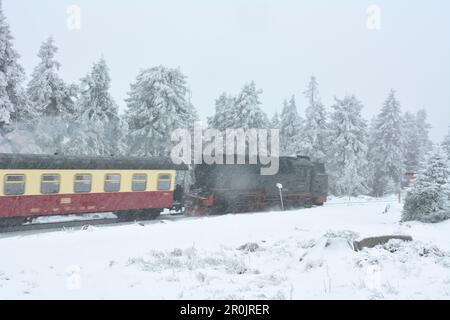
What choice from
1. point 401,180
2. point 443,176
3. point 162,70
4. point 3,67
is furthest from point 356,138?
point 3,67

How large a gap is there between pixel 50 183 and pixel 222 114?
1024 inches

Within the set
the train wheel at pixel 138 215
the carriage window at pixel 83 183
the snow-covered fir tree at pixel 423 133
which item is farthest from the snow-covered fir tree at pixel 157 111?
the snow-covered fir tree at pixel 423 133

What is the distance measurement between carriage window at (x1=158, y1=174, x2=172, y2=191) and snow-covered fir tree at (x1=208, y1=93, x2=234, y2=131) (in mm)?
17701

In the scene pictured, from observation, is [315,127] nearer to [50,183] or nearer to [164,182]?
[164,182]

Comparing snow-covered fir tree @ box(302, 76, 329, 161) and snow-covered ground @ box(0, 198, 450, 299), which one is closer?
snow-covered ground @ box(0, 198, 450, 299)

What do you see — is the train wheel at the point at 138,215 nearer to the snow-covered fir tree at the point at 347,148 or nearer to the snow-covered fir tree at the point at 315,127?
the snow-covered fir tree at the point at 315,127

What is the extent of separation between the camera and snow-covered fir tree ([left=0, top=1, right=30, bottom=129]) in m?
22.7

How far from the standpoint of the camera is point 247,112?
3831cm

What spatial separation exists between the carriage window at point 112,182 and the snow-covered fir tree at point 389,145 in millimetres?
37104
